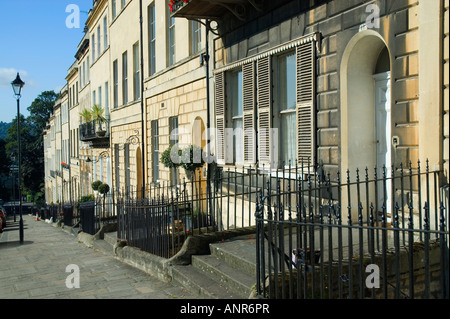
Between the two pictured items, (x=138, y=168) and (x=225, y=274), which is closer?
(x=225, y=274)

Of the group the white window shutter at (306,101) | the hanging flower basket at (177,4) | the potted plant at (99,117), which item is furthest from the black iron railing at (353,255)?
the potted plant at (99,117)

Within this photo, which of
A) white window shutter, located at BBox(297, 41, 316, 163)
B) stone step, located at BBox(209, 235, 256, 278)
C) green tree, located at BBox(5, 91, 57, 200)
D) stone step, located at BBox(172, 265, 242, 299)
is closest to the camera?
stone step, located at BBox(172, 265, 242, 299)

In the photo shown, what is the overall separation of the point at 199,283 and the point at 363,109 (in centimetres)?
353

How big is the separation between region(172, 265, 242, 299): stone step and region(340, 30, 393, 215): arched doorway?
2.68 metres

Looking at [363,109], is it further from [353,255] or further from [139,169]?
[139,169]

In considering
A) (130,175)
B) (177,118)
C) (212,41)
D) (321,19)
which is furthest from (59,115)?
(321,19)

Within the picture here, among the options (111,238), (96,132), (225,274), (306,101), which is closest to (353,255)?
(225,274)

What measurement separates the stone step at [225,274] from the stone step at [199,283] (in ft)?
0.15

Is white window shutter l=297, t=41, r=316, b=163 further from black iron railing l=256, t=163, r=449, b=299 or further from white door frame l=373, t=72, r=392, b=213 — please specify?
black iron railing l=256, t=163, r=449, b=299

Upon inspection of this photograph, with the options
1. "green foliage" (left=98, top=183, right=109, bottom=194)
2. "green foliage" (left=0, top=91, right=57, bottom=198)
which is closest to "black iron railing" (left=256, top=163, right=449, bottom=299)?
"green foliage" (left=98, top=183, right=109, bottom=194)

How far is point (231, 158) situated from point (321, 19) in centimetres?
410

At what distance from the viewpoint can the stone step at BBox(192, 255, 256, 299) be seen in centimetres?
533

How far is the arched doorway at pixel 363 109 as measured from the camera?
699cm

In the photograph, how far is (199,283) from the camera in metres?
5.96
